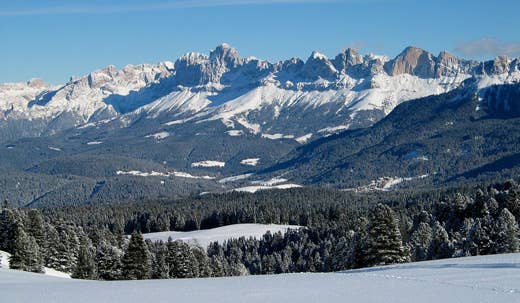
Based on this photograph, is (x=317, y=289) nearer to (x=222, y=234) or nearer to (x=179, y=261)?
(x=179, y=261)

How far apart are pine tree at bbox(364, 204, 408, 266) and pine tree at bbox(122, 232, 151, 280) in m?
22.2

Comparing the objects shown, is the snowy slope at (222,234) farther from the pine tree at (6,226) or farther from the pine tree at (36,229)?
the pine tree at (6,226)

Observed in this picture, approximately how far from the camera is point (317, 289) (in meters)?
38.1

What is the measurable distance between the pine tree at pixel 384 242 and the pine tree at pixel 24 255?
31.5 meters

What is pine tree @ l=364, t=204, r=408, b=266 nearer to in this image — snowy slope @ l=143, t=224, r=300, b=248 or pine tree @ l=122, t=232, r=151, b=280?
pine tree @ l=122, t=232, r=151, b=280

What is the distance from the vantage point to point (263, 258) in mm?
147750

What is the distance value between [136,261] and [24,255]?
1077 cm

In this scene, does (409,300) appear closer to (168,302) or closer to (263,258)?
(168,302)

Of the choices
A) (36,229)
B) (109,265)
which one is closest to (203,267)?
(109,265)

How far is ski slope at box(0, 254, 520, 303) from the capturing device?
3459 centimetres

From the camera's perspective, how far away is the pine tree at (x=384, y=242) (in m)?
64.1

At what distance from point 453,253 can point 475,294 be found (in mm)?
46591

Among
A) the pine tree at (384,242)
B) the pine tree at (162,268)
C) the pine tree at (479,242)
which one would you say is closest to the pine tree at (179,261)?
the pine tree at (162,268)

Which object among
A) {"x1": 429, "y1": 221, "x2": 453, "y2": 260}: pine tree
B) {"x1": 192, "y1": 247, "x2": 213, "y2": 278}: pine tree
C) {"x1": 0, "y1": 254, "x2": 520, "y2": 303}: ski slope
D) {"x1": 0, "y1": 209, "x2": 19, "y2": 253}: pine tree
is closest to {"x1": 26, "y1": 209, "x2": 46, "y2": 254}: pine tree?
{"x1": 0, "y1": 209, "x2": 19, "y2": 253}: pine tree
